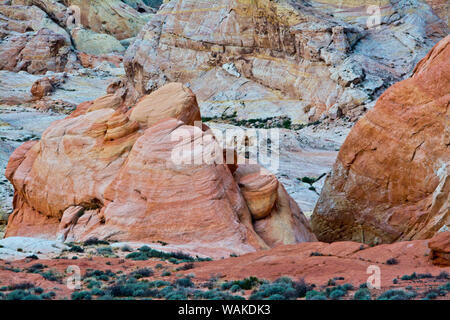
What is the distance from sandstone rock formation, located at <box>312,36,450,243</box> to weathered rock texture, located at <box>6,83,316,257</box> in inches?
99.8

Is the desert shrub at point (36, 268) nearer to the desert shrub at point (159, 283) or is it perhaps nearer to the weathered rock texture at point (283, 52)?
the desert shrub at point (159, 283)

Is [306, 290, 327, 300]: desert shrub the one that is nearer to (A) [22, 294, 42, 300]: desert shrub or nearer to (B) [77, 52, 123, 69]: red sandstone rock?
(A) [22, 294, 42, 300]: desert shrub

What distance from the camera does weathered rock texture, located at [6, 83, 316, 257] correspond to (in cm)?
2019

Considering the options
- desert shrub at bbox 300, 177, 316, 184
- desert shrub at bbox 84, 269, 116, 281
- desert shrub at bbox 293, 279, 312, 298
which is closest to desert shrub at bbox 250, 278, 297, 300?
desert shrub at bbox 293, 279, 312, 298

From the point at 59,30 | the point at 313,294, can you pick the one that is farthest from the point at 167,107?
the point at 59,30

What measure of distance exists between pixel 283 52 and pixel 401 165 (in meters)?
50.2

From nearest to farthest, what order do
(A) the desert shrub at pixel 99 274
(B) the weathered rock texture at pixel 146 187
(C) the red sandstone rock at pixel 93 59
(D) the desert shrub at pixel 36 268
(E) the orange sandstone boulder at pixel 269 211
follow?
(A) the desert shrub at pixel 99 274, (D) the desert shrub at pixel 36 268, (B) the weathered rock texture at pixel 146 187, (E) the orange sandstone boulder at pixel 269 211, (C) the red sandstone rock at pixel 93 59

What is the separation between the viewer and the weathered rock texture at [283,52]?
63344mm

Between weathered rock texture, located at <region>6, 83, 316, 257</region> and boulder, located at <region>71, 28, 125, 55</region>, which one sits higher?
boulder, located at <region>71, 28, 125, 55</region>

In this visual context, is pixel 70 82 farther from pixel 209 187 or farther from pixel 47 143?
pixel 209 187

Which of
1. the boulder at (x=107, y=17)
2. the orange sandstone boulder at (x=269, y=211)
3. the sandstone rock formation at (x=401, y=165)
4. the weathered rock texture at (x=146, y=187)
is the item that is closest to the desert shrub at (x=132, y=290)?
the weathered rock texture at (x=146, y=187)

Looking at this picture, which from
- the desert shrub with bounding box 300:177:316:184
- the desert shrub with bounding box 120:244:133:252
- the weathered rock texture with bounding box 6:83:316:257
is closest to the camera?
the desert shrub with bounding box 120:244:133:252

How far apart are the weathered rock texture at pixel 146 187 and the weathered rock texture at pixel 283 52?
36408 millimetres
